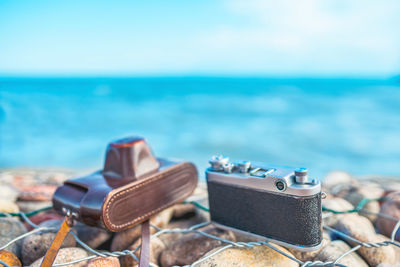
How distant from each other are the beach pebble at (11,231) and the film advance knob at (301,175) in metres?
1.01

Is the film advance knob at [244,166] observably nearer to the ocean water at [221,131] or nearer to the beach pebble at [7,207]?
the ocean water at [221,131]

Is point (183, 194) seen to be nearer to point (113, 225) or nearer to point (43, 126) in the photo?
point (113, 225)

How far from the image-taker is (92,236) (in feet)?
4.20

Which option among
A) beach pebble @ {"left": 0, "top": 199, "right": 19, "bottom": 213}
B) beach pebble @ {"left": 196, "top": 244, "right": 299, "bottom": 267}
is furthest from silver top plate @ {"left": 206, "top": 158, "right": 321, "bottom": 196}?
beach pebble @ {"left": 0, "top": 199, "right": 19, "bottom": 213}

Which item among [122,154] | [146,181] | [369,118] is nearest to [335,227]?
[146,181]

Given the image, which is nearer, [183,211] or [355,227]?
[355,227]

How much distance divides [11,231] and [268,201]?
100 cm

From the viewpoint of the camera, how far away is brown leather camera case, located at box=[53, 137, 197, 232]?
110cm

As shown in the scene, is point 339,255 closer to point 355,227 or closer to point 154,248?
point 355,227

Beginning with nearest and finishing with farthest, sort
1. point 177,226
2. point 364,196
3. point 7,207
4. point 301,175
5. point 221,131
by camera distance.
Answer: point 301,175, point 177,226, point 7,207, point 364,196, point 221,131

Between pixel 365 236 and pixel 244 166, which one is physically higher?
pixel 244 166

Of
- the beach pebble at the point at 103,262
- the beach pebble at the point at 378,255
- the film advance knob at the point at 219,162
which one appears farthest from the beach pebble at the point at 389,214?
the beach pebble at the point at 103,262

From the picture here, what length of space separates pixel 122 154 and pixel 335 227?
87 cm

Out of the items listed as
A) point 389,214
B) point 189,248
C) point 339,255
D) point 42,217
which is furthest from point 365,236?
point 42,217
